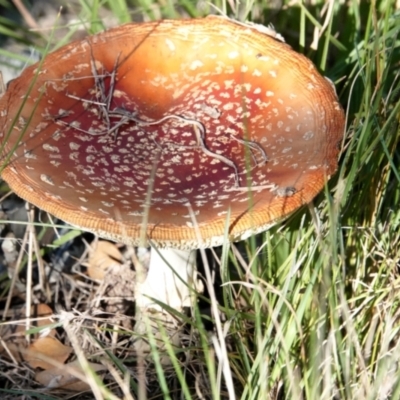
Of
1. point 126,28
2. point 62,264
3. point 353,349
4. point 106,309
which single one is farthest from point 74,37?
point 353,349

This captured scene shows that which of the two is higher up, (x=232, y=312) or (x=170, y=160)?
(x=170, y=160)

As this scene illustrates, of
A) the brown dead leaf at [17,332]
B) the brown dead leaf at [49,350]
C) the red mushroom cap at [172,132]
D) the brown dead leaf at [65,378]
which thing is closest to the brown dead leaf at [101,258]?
the brown dead leaf at [17,332]

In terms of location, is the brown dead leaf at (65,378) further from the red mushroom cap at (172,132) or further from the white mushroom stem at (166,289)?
the red mushroom cap at (172,132)

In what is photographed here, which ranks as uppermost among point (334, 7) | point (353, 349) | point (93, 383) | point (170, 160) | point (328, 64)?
point (334, 7)

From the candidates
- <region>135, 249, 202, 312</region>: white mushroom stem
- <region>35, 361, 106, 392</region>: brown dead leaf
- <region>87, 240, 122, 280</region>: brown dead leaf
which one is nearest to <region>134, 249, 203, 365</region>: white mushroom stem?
<region>135, 249, 202, 312</region>: white mushroom stem

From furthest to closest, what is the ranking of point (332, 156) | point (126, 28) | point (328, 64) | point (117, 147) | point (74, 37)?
point (74, 37)
point (328, 64)
point (126, 28)
point (117, 147)
point (332, 156)

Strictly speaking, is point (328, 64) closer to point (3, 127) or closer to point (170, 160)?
point (170, 160)

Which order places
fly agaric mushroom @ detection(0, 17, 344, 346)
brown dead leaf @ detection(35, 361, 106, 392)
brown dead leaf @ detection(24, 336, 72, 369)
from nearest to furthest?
1. fly agaric mushroom @ detection(0, 17, 344, 346)
2. brown dead leaf @ detection(35, 361, 106, 392)
3. brown dead leaf @ detection(24, 336, 72, 369)

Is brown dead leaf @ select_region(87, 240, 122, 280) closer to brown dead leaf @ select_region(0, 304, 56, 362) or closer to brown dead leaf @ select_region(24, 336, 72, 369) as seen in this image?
brown dead leaf @ select_region(0, 304, 56, 362)
